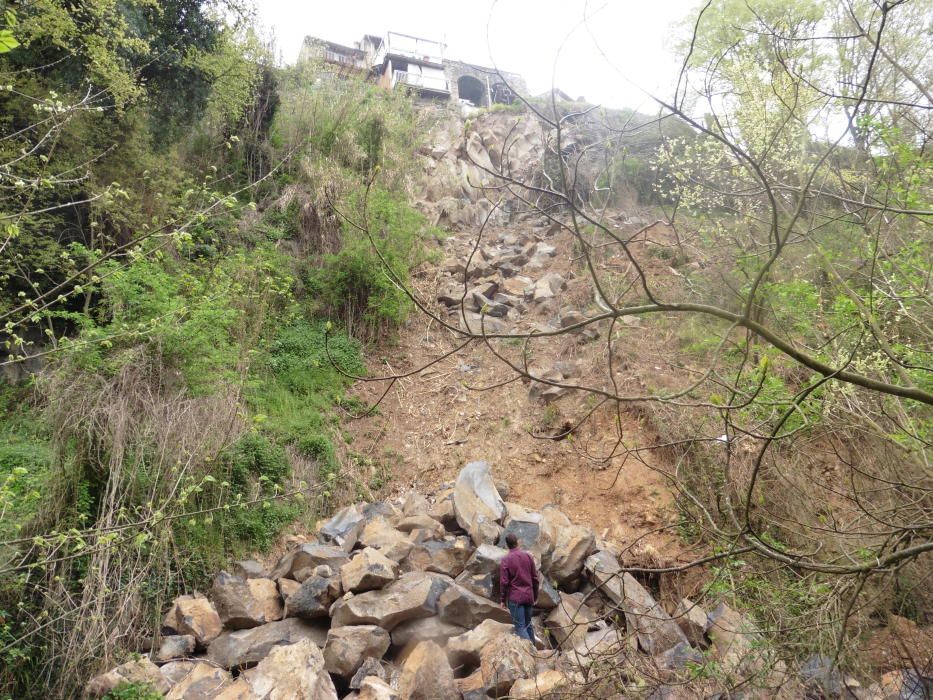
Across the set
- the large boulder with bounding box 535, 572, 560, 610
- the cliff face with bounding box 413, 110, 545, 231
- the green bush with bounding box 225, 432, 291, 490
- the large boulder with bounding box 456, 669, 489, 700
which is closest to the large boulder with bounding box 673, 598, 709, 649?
the large boulder with bounding box 535, 572, 560, 610

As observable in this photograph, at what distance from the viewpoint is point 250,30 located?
11039 millimetres

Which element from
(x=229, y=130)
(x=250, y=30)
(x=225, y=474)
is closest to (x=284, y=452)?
(x=225, y=474)

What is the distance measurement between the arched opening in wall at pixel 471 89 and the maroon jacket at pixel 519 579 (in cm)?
2502

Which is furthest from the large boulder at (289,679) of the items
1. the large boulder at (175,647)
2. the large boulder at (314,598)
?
the large boulder at (175,647)

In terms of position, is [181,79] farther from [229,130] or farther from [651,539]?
[651,539]

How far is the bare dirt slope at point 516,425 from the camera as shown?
7.00 meters

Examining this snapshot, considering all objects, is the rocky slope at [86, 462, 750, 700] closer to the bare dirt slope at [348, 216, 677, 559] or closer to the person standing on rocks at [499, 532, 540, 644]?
the person standing on rocks at [499, 532, 540, 644]

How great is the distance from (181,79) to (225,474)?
7328 millimetres

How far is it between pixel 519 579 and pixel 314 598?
1728mm

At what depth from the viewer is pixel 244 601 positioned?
4809mm

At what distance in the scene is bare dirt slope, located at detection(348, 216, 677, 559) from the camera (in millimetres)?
6996

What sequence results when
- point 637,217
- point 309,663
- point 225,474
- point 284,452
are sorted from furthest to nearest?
point 637,217 → point 284,452 → point 225,474 → point 309,663

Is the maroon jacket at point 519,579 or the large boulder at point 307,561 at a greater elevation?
the maroon jacket at point 519,579

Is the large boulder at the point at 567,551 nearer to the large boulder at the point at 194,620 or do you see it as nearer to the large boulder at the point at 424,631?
the large boulder at the point at 424,631
